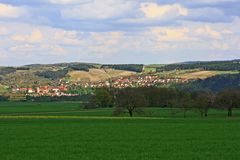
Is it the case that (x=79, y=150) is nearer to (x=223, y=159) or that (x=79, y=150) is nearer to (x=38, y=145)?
(x=38, y=145)

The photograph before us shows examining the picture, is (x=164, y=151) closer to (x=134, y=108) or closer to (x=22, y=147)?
(x=22, y=147)

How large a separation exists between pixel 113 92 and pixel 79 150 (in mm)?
101042

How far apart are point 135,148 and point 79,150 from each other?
3.56 metres

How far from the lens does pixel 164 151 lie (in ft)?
104

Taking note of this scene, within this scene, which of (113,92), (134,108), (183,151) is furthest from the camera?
(113,92)

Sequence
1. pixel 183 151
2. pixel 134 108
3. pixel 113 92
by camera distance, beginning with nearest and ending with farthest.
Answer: pixel 183 151 → pixel 134 108 → pixel 113 92

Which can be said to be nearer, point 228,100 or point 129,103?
point 129,103

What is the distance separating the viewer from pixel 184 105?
11150 cm

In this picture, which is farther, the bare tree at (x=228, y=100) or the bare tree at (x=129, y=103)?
the bare tree at (x=228, y=100)

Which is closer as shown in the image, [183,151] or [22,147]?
[183,151]

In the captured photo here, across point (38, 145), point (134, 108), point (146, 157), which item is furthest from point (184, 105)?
point (146, 157)

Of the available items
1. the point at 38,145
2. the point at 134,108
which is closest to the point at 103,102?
the point at 134,108

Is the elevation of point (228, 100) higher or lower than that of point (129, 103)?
higher

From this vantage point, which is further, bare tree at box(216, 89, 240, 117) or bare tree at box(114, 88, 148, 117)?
bare tree at box(216, 89, 240, 117)
